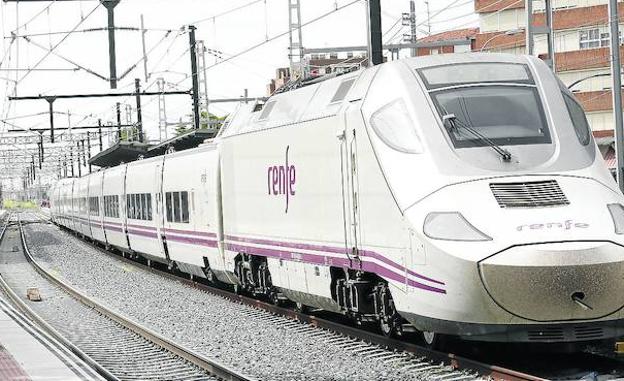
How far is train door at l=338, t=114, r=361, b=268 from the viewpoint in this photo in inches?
459

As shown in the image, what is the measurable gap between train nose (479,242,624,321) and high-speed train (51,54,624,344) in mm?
13

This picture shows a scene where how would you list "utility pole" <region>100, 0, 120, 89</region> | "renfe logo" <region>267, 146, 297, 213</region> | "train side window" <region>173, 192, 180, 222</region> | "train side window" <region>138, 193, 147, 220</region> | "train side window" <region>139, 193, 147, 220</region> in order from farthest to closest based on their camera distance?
"train side window" <region>138, 193, 147, 220</region> < "train side window" <region>139, 193, 147, 220</region> < "train side window" <region>173, 192, 180, 222</region> < "utility pole" <region>100, 0, 120, 89</region> < "renfe logo" <region>267, 146, 297, 213</region>

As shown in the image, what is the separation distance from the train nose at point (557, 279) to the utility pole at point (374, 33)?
9192 millimetres

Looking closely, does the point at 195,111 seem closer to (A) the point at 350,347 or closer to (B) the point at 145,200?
(B) the point at 145,200

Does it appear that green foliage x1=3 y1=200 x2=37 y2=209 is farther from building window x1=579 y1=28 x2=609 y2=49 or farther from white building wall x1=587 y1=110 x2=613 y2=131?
white building wall x1=587 y1=110 x2=613 y2=131

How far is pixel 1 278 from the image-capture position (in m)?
27.7

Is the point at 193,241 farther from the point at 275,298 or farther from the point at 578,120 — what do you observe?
the point at 578,120

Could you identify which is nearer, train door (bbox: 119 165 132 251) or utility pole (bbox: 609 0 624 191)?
utility pole (bbox: 609 0 624 191)

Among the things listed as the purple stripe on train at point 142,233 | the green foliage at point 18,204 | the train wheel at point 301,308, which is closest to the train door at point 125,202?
the purple stripe on train at point 142,233

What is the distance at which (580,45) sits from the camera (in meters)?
64.2

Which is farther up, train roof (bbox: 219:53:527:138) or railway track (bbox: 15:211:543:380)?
train roof (bbox: 219:53:527:138)

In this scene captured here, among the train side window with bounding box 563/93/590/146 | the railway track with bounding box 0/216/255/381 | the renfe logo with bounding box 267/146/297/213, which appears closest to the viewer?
the train side window with bounding box 563/93/590/146

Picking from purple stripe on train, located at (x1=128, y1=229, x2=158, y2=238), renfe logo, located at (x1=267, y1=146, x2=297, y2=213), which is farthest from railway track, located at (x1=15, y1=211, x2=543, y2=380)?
purple stripe on train, located at (x1=128, y1=229, x2=158, y2=238)

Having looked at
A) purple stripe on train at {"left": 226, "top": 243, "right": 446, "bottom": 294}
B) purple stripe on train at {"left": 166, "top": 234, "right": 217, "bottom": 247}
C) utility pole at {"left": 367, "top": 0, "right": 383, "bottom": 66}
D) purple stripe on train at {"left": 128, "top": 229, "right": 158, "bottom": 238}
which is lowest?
purple stripe on train at {"left": 128, "top": 229, "right": 158, "bottom": 238}
